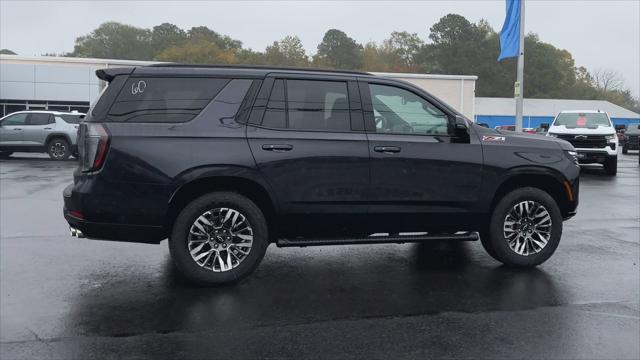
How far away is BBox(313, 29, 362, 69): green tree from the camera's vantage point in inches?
4038

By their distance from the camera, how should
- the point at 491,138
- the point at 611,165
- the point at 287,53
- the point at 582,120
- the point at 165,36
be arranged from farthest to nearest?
1. the point at 165,36
2. the point at 287,53
3. the point at 582,120
4. the point at 611,165
5. the point at 491,138

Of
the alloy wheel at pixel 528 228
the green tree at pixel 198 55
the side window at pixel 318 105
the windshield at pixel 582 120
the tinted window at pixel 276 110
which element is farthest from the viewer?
the green tree at pixel 198 55

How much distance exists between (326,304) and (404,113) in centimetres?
211

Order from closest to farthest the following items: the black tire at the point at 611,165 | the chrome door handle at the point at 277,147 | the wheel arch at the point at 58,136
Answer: the chrome door handle at the point at 277,147, the black tire at the point at 611,165, the wheel arch at the point at 58,136

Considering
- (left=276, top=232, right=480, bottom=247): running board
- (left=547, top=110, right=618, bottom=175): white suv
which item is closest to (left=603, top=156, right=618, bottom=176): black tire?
(left=547, top=110, right=618, bottom=175): white suv

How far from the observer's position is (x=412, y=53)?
104312 mm

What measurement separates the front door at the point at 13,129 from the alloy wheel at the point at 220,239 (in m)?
17.5

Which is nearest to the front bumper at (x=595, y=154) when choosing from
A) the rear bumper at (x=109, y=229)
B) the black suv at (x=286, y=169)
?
the black suv at (x=286, y=169)

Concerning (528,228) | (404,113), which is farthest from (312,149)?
(528,228)

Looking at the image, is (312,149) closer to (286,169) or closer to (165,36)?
(286,169)

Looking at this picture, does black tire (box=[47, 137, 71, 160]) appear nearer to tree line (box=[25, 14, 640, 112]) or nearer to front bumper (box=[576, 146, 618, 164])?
front bumper (box=[576, 146, 618, 164])

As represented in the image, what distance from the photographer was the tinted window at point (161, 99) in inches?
207

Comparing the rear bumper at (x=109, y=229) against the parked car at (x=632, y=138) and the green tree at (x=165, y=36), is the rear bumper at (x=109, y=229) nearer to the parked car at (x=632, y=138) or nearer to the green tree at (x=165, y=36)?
the parked car at (x=632, y=138)

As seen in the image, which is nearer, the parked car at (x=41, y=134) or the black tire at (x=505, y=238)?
the black tire at (x=505, y=238)
